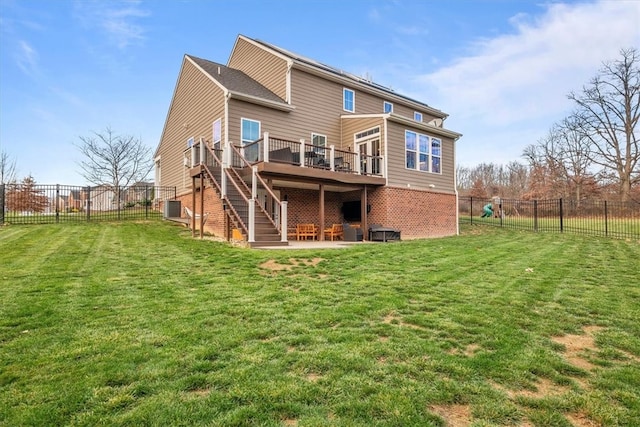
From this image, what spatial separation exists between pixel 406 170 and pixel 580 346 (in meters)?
12.4

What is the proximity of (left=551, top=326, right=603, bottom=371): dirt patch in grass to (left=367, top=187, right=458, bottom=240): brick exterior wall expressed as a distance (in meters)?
10.6

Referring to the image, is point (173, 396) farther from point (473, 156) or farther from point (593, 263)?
point (473, 156)

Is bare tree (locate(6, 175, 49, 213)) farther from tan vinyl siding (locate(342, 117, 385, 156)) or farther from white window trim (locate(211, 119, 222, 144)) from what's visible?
tan vinyl siding (locate(342, 117, 385, 156))

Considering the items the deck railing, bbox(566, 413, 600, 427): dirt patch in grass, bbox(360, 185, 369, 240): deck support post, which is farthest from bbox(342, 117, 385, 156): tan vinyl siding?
bbox(566, 413, 600, 427): dirt patch in grass

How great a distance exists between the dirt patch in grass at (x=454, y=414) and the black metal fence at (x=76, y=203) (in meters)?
16.7

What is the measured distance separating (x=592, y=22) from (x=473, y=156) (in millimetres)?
36299

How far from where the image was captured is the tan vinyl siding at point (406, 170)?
1469 cm

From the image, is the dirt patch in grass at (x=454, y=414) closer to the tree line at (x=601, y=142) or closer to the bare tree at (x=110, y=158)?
the tree line at (x=601, y=142)

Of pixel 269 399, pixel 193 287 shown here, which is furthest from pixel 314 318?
pixel 193 287

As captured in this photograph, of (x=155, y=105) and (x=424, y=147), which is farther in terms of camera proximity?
(x=155, y=105)

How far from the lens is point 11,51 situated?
19.0 meters

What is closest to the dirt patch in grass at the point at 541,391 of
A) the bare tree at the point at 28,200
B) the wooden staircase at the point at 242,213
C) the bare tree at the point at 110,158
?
the wooden staircase at the point at 242,213

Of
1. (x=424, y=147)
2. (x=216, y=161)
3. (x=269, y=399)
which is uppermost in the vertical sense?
(x=424, y=147)

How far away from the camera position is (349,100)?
16953mm
